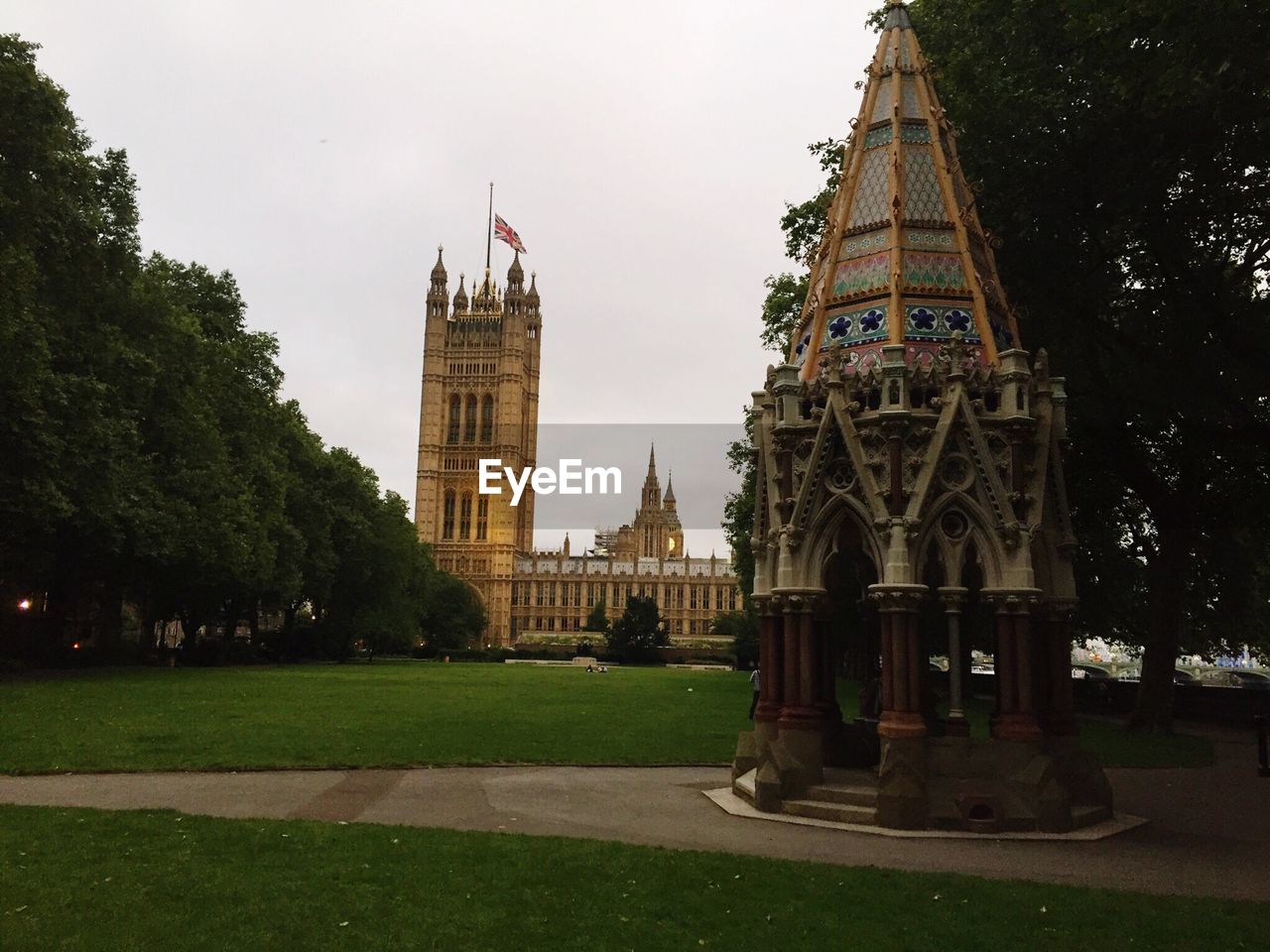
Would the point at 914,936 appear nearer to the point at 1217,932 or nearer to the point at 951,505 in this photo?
the point at 1217,932

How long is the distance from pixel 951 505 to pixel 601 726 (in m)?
12.4

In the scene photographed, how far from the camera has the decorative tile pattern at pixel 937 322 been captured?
13.6 meters

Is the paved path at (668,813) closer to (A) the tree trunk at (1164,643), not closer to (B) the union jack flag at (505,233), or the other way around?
(A) the tree trunk at (1164,643)

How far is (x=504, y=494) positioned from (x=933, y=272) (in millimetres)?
145553

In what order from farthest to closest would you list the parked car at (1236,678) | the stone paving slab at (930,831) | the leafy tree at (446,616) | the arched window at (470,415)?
the arched window at (470,415)
the leafy tree at (446,616)
the parked car at (1236,678)
the stone paving slab at (930,831)

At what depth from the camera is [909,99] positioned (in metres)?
15.1

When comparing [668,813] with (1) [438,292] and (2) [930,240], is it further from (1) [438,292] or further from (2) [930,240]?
(1) [438,292]

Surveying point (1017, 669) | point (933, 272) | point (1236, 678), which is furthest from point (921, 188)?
point (1236, 678)

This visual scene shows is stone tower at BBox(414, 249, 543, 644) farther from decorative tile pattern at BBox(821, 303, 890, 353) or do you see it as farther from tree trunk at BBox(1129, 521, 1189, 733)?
decorative tile pattern at BBox(821, 303, 890, 353)

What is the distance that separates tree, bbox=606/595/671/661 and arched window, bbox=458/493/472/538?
56.3 m

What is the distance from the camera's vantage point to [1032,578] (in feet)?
41.1

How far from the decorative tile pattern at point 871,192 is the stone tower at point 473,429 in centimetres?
14053

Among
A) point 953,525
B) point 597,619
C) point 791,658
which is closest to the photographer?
point 953,525

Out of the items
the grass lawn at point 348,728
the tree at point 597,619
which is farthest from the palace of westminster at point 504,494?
the grass lawn at point 348,728
